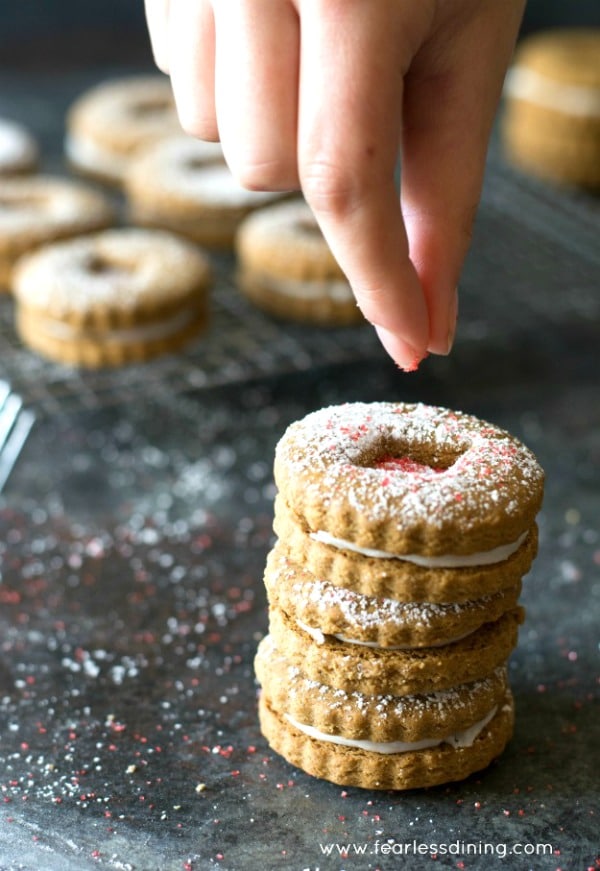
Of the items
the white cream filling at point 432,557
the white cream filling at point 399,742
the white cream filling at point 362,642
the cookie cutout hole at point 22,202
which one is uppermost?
the white cream filling at point 432,557

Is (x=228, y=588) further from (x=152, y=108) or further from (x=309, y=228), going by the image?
(x=152, y=108)

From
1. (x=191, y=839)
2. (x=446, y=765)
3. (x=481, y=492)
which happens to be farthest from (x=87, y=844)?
(x=481, y=492)

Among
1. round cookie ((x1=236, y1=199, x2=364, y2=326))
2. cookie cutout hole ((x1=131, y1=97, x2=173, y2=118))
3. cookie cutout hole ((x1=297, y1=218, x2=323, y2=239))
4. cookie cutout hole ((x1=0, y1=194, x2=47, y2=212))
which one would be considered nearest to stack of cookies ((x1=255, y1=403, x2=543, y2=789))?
round cookie ((x1=236, y1=199, x2=364, y2=326))

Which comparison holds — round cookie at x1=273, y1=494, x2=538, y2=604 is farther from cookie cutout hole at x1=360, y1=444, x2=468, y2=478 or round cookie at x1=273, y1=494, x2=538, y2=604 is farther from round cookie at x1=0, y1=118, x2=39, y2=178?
round cookie at x1=0, y1=118, x2=39, y2=178

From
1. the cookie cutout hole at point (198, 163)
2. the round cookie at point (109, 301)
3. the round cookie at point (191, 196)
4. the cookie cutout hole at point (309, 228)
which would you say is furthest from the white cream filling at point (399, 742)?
the cookie cutout hole at point (198, 163)

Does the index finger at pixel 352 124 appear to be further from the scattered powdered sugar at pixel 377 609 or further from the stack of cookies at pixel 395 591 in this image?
the scattered powdered sugar at pixel 377 609

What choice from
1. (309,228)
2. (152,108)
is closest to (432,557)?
(309,228)
